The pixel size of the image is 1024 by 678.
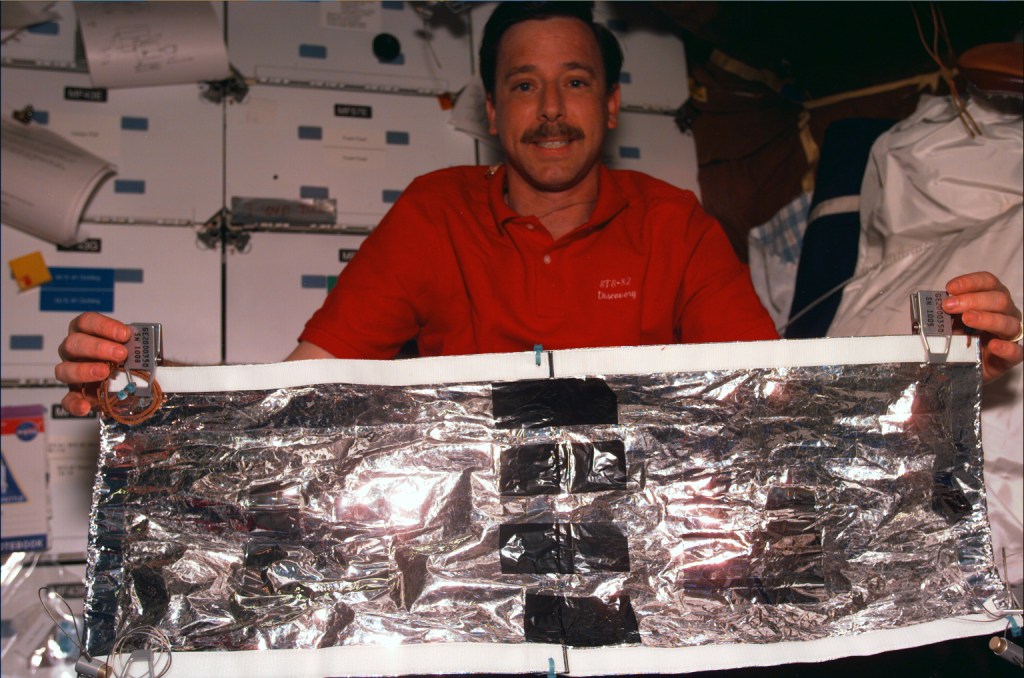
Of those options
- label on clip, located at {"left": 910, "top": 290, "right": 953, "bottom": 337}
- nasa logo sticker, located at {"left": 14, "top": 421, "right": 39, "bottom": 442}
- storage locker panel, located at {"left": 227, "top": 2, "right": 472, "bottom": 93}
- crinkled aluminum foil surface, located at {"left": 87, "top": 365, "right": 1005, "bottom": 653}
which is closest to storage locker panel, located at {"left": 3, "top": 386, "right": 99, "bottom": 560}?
nasa logo sticker, located at {"left": 14, "top": 421, "right": 39, "bottom": 442}

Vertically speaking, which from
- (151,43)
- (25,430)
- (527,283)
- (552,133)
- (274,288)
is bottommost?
(25,430)

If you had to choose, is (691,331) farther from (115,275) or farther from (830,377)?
(115,275)

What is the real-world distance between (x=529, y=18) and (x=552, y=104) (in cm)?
21

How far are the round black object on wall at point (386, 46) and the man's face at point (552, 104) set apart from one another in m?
0.81

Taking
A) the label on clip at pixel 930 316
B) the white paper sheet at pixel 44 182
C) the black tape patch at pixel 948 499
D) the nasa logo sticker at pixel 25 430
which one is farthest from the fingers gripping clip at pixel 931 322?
the nasa logo sticker at pixel 25 430

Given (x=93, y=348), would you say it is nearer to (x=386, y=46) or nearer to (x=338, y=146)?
(x=338, y=146)

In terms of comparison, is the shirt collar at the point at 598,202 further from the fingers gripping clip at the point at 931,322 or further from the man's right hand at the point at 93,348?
the man's right hand at the point at 93,348

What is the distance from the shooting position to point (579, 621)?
3.04ft

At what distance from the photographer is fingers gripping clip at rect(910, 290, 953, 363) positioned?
38.9 inches

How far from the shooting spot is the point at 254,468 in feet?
3.14

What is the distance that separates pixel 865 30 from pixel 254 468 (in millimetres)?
1982

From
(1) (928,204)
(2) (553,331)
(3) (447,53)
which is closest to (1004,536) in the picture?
(1) (928,204)

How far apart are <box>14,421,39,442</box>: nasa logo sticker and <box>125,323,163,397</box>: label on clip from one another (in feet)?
4.62

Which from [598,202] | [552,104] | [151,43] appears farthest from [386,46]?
[598,202]
